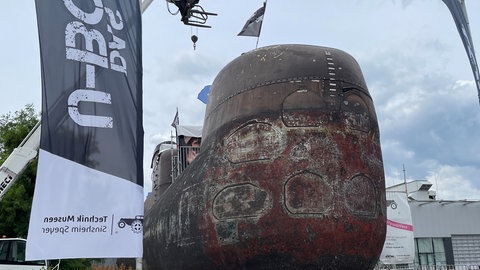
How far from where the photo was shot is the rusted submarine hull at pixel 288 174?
363 inches

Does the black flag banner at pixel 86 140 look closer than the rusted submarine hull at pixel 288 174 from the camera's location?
Yes

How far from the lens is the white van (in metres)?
12.3

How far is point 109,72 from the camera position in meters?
6.28

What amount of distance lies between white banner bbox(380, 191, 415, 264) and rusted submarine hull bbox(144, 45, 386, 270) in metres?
12.9

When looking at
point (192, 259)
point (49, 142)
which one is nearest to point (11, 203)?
point (192, 259)

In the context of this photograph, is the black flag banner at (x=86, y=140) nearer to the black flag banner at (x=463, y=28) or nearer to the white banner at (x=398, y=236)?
the black flag banner at (x=463, y=28)

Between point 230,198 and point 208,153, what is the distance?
1.40 meters

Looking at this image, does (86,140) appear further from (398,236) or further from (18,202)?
(398,236)

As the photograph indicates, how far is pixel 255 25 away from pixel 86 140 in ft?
33.7

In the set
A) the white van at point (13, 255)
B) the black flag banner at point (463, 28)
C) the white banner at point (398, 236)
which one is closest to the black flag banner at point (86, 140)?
the white van at point (13, 255)

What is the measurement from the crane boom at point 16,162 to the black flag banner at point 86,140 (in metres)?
3.53

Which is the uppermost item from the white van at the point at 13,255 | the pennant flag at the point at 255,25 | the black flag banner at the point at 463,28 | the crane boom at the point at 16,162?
the pennant flag at the point at 255,25

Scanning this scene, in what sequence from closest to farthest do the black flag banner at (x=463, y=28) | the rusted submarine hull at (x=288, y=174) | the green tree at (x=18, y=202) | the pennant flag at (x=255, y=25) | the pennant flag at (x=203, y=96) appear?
1. the rusted submarine hull at (x=288, y=174)
2. the black flag banner at (x=463, y=28)
3. the pennant flag at (x=255, y=25)
4. the green tree at (x=18, y=202)
5. the pennant flag at (x=203, y=96)

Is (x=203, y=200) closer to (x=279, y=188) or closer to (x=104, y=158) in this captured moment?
(x=279, y=188)
